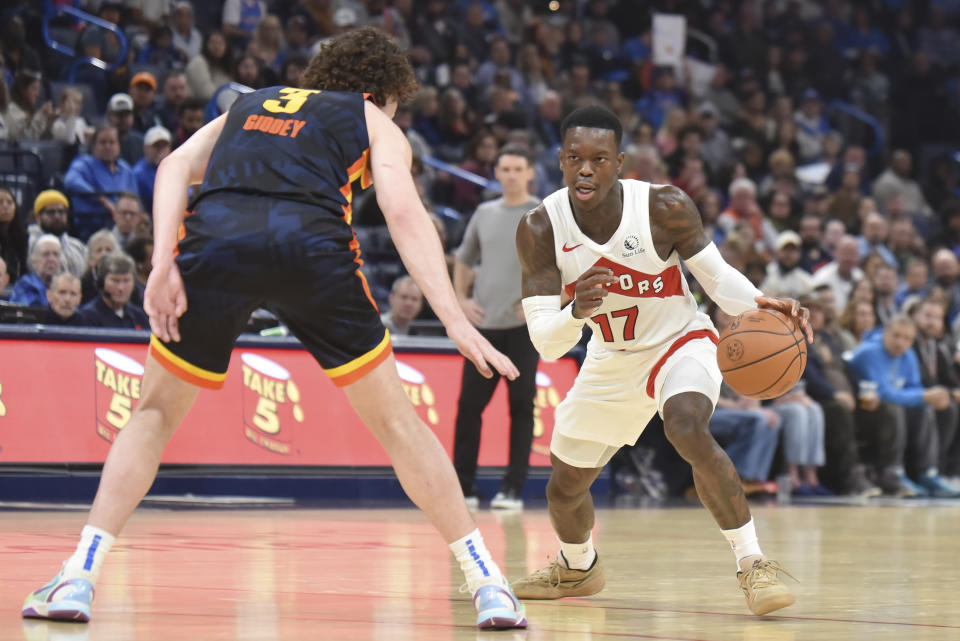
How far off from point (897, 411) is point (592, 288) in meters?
9.55

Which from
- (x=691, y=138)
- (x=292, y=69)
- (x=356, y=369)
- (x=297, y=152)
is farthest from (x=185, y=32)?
(x=356, y=369)

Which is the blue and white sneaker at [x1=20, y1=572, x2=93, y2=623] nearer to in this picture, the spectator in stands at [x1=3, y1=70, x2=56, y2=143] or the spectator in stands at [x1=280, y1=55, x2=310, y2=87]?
the spectator in stands at [x1=3, y1=70, x2=56, y2=143]

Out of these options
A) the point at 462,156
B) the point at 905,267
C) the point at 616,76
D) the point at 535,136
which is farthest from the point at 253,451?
the point at 616,76

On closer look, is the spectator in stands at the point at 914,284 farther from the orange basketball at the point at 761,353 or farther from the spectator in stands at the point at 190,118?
the orange basketball at the point at 761,353

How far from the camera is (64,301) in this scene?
397 inches

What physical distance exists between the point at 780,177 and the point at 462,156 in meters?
4.52

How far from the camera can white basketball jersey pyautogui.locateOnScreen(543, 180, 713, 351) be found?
5648 millimetres

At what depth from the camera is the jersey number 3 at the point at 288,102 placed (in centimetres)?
470

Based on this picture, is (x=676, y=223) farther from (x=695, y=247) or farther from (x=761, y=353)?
(x=761, y=353)

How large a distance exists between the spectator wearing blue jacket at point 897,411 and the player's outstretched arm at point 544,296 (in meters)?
8.73

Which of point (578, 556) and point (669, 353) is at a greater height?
point (669, 353)

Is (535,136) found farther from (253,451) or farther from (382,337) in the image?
Result: (382,337)

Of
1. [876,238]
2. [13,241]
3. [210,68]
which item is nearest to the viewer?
[13,241]

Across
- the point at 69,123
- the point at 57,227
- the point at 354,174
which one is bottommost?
the point at 57,227
